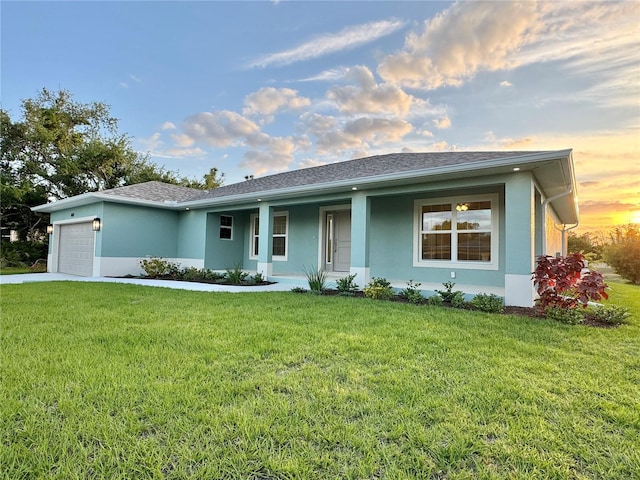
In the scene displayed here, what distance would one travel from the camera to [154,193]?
13.7m

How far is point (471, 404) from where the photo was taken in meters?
2.57

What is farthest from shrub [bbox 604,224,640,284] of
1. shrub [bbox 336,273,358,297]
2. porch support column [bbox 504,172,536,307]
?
shrub [bbox 336,273,358,297]

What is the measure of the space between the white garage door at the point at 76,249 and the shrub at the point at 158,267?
2.07 meters

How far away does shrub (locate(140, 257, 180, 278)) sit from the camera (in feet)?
40.2

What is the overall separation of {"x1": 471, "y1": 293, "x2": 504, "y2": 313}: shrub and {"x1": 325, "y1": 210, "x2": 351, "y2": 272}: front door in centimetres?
523

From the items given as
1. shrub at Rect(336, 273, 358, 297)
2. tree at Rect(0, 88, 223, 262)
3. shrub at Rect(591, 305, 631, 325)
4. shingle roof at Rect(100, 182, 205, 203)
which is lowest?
shrub at Rect(591, 305, 631, 325)

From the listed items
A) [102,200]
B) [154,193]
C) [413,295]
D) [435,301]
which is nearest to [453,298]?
[435,301]

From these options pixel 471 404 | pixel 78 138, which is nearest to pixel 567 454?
pixel 471 404

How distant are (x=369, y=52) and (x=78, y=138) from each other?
20.6m

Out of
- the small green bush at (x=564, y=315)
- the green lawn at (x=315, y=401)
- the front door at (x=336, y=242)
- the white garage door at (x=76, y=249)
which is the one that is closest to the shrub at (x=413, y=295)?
the green lawn at (x=315, y=401)

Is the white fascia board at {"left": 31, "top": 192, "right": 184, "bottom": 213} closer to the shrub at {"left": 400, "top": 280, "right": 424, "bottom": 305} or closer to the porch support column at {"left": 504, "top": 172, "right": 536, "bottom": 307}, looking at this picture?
the shrub at {"left": 400, "top": 280, "right": 424, "bottom": 305}

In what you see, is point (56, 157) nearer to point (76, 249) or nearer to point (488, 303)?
point (76, 249)

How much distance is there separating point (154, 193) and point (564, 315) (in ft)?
46.3

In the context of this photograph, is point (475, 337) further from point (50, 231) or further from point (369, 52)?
point (50, 231)
